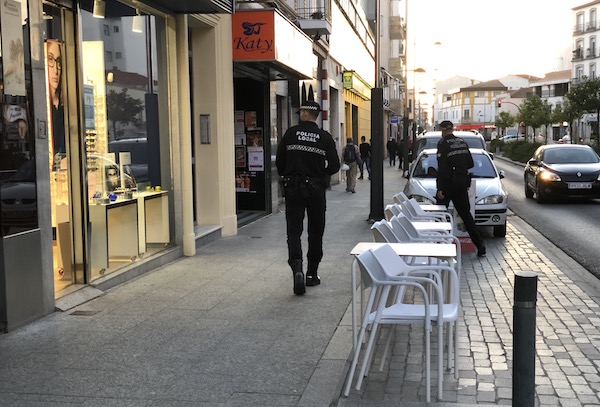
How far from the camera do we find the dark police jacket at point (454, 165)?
9.76 m

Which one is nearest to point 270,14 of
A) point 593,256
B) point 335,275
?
point 335,275

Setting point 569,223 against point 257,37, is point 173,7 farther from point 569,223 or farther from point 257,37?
point 569,223

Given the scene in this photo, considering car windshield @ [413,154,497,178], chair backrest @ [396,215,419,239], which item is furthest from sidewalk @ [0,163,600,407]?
car windshield @ [413,154,497,178]

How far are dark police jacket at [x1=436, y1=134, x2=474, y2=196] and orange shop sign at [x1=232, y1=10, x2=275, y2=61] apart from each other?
3.72m

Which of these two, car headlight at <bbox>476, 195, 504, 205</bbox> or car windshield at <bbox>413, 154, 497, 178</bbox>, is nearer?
car headlight at <bbox>476, 195, 504, 205</bbox>

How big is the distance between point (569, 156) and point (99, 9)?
14.8 metres

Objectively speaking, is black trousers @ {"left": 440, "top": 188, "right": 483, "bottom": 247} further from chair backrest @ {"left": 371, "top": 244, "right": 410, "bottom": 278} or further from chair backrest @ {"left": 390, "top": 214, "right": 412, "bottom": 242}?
chair backrest @ {"left": 371, "top": 244, "right": 410, "bottom": 278}

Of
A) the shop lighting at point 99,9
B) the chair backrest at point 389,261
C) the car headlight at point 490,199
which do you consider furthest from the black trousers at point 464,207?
the chair backrest at point 389,261

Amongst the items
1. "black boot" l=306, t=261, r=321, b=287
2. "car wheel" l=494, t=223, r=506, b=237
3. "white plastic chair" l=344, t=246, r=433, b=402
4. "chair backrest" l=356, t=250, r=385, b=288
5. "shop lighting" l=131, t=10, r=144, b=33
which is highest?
"shop lighting" l=131, t=10, r=144, b=33

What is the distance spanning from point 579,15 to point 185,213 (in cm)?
9023

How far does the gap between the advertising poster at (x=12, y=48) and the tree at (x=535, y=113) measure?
5728cm

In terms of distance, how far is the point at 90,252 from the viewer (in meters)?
7.32

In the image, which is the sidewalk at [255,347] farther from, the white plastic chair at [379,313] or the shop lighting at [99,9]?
the shop lighting at [99,9]

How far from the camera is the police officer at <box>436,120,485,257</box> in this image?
32.0 feet
